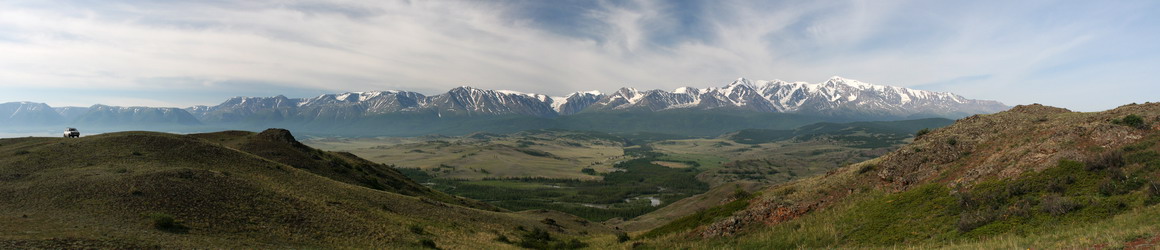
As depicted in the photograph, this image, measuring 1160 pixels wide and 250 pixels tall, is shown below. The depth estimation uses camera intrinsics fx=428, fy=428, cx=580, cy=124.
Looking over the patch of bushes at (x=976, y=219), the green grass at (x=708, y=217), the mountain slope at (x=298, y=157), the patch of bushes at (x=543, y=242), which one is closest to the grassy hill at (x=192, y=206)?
the patch of bushes at (x=543, y=242)

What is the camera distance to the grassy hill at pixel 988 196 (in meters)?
19.0

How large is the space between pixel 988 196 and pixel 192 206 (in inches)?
2248

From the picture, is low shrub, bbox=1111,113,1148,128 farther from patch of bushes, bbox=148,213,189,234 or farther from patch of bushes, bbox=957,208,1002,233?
patch of bushes, bbox=148,213,189,234

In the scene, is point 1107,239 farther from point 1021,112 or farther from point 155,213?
point 155,213

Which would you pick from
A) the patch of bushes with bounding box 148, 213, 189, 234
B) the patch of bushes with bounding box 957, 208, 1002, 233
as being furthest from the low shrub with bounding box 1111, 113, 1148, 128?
the patch of bushes with bounding box 148, 213, 189, 234

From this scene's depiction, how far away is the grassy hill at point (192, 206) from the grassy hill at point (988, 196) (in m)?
25.2

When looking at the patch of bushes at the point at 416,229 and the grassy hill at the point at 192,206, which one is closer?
the grassy hill at the point at 192,206

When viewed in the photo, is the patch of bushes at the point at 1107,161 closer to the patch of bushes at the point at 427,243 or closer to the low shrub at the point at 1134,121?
the low shrub at the point at 1134,121

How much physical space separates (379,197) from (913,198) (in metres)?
56.4

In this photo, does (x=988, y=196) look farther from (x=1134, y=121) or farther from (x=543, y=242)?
(x=543, y=242)

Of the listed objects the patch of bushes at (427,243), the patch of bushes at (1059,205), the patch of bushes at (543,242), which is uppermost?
the patch of bushes at (1059,205)

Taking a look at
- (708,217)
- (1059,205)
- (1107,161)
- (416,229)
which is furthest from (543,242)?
(1107,161)

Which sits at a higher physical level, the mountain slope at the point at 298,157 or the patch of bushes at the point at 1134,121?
the patch of bushes at the point at 1134,121

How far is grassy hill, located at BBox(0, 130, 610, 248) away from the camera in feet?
97.9
